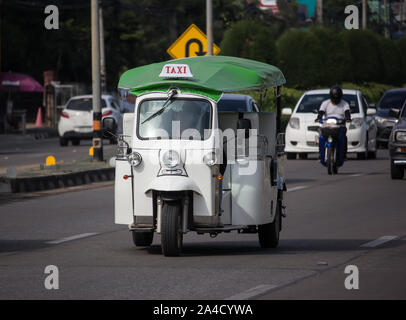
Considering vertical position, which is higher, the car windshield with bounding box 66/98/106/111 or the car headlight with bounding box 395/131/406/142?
the car windshield with bounding box 66/98/106/111

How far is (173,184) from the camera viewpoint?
11148mm

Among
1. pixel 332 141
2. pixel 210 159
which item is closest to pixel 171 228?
pixel 210 159

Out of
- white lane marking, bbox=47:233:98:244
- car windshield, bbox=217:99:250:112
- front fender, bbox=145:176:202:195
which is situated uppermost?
car windshield, bbox=217:99:250:112

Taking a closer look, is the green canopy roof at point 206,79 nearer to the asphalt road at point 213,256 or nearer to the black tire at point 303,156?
the asphalt road at point 213,256

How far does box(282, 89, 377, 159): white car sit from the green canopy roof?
15.7 metres

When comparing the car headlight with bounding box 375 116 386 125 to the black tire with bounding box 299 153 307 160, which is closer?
the black tire with bounding box 299 153 307 160

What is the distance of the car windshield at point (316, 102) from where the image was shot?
28.6 metres

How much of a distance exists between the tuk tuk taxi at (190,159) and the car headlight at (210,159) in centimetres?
1

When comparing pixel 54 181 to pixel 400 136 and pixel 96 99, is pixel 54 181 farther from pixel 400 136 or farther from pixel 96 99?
pixel 400 136

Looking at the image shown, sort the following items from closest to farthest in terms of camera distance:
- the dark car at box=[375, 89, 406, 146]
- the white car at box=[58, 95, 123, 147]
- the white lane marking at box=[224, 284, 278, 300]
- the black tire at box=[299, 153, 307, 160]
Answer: the white lane marking at box=[224, 284, 278, 300] < the black tire at box=[299, 153, 307, 160] < the dark car at box=[375, 89, 406, 146] < the white car at box=[58, 95, 123, 147]

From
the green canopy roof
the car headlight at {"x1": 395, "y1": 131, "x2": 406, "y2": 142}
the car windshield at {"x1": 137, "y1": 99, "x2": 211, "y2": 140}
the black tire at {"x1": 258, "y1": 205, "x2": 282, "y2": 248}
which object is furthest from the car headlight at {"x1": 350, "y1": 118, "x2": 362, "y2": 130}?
the car windshield at {"x1": 137, "y1": 99, "x2": 211, "y2": 140}

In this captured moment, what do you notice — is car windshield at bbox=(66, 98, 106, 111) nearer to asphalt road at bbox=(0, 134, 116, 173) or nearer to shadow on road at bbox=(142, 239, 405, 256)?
asphalt road at bbox=(0, 134, 116, 173)

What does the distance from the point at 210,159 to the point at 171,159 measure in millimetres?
395

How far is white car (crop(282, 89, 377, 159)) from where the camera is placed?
91.6 feet
